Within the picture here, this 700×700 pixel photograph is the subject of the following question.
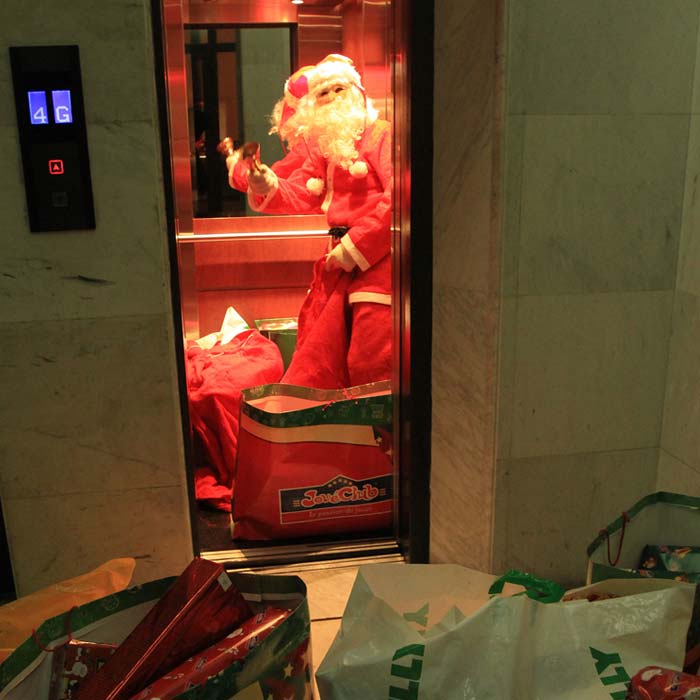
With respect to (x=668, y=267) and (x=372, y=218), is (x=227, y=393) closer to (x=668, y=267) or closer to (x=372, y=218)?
(x=372, y=218)

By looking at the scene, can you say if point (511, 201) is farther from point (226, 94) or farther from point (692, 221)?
point (226, 94)

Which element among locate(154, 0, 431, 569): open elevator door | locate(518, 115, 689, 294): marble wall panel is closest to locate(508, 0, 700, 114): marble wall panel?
locate(518, 115, 689, 294): marble wall panel

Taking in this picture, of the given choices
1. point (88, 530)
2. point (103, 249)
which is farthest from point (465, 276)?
point (88, 530)

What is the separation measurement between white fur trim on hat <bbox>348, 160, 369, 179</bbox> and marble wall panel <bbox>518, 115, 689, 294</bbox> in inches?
37.4

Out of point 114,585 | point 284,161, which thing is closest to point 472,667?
point 114,585

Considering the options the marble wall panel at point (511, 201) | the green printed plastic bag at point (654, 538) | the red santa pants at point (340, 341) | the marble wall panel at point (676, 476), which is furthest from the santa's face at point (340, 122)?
the green printed plastic bag at point (654, 538)

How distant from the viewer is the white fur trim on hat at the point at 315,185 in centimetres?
276

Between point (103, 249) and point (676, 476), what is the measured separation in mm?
1299

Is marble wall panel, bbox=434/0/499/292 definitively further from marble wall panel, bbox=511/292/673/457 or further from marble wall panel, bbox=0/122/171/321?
marble wall panel, bbox=0/122/171/321

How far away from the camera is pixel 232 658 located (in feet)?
3.51

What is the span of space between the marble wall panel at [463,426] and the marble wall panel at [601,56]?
0.43 meters

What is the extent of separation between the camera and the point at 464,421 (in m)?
1.87

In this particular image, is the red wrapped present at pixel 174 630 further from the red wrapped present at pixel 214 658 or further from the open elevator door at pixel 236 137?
the open elevator door at pixel 236 137

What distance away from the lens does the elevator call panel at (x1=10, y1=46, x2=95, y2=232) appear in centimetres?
147
